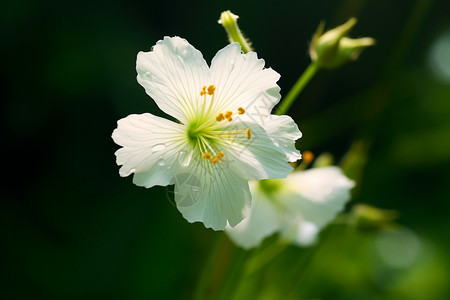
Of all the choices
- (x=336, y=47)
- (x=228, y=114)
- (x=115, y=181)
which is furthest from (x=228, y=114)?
(x=115, y=181)

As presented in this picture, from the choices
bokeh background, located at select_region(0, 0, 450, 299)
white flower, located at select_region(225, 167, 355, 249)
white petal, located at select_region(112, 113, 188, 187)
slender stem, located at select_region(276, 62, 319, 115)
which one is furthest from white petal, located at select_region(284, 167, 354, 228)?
bokeh background, located at select_region(0, 0, 450, 299)

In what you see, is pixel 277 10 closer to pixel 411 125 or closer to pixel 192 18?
pixel 192 18

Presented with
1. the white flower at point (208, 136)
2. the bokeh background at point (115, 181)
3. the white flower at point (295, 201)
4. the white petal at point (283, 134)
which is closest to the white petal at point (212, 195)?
the white flower at point (208, 136)

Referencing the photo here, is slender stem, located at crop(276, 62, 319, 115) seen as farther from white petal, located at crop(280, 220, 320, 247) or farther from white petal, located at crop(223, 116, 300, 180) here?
white petal, located at crop(280, 220, 320, 247)

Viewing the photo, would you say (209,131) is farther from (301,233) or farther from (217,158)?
(301,233)

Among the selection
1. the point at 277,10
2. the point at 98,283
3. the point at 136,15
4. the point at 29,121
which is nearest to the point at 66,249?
the point at 98,283

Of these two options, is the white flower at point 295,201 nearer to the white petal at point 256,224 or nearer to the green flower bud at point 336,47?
the white petal at point 256,224
